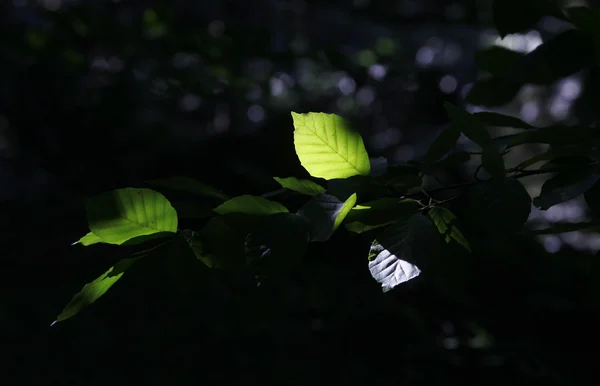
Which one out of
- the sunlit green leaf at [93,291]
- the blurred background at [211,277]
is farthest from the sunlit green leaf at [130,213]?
the blurred background at [211,277]

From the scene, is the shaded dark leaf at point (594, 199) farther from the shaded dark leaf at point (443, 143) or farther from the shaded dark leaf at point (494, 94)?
the shaded dark leaf at point (494, 94)

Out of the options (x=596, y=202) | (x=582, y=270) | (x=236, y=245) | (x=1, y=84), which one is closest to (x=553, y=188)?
(x=596, y=202)

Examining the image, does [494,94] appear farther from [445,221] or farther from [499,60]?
[445,221]

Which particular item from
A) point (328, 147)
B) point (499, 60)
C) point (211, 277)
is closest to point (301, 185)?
point (328, 147)

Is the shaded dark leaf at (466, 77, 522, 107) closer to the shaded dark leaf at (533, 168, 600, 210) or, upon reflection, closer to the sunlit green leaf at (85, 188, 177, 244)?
the shaded dark leaf at (533, 168, 600, 210)

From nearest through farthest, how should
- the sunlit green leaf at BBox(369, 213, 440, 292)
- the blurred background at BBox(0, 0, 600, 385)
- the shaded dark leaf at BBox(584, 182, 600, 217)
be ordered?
the sunlit green leaf at BBox(369, 213, 440, 292) < the shaded dark leaf at BBox(584, 182, 600, 217) < the blurred background at BBox(0, 0, 600, 385)

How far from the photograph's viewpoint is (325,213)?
44cm

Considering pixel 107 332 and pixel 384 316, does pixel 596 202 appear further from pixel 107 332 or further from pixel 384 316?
pixel 107 332

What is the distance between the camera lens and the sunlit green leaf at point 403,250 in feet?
1.31

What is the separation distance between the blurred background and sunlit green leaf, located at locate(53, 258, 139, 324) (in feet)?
4.00

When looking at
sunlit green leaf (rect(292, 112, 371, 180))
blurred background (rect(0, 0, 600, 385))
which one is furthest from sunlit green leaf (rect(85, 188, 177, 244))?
blurred background (rect(0, 0, 600, 385))

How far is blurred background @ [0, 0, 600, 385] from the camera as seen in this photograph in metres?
2.19

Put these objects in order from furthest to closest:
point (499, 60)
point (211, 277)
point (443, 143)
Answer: point (211, 277) < point (499, 60) < point (443, 143)

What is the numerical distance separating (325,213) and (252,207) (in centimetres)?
7
